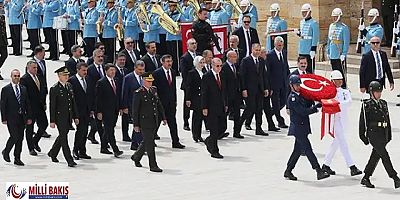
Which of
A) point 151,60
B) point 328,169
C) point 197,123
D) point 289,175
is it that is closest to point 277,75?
point 197,123

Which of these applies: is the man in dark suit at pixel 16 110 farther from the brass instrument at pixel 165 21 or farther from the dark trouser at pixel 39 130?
the brass instrument at pixel 165 21

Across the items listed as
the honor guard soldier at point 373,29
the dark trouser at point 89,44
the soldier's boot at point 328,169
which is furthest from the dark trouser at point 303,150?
the dark trouser at point 89,44

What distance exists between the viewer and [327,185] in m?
15.7

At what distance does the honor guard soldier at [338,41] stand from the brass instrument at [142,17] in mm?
4735

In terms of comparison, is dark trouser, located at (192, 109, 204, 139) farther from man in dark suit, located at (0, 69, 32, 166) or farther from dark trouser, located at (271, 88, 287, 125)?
man in dark suit, located at (0, 69, 32, 166)

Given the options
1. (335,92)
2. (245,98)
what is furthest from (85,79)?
(335,92)

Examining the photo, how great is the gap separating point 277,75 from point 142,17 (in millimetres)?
6941

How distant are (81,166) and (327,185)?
365cm

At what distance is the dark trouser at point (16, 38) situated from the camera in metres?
29.6

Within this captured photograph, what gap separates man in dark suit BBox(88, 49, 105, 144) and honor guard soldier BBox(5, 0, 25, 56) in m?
11.1

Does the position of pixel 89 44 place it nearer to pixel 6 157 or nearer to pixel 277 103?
pixel 277 103

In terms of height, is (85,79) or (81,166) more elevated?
(85,79)

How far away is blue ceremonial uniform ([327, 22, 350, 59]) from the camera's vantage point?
22734mm

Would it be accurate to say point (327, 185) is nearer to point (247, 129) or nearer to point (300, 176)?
point (300, 176)
